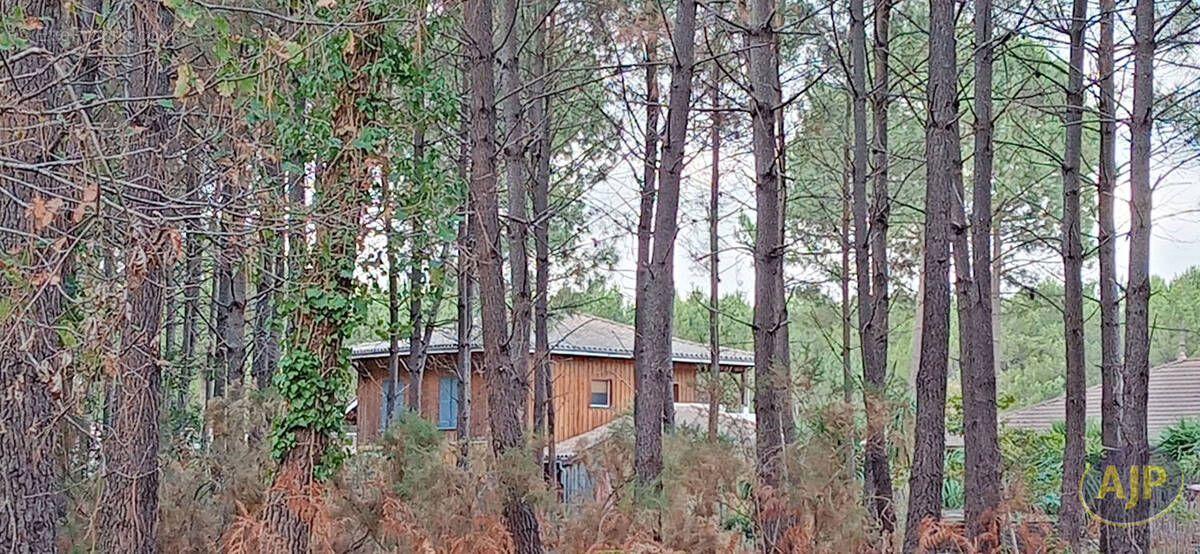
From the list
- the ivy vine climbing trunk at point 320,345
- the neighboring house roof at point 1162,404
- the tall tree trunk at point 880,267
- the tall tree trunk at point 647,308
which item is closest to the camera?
the ivy vine climbing trunk at point 320,345

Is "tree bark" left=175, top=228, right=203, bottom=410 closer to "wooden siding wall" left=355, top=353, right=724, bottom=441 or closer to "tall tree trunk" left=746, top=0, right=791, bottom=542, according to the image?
"wooden siding wall" left=355, top=353, right=724, bottom=441

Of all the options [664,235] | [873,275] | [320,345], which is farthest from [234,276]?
[873,275]

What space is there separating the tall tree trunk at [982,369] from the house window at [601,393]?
10.2m

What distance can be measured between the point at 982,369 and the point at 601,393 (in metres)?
10.8

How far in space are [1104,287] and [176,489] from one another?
23.0ft

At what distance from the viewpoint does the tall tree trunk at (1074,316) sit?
7.68 metres

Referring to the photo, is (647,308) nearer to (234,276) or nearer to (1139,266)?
(234,276)

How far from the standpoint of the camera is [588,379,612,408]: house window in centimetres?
1675

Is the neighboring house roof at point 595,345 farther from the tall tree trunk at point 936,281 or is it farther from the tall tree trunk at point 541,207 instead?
the tall tree trunk at point 936,281

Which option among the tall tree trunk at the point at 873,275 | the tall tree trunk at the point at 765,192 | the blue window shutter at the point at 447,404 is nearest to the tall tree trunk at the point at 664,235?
the tall tree trunk at the point at 765,192

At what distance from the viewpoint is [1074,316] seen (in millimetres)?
7824

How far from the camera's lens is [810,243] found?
48.9ft

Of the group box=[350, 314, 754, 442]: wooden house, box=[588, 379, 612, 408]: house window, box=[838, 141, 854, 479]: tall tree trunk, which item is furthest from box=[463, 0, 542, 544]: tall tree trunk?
box=[588, 379, 612, 408]: house window

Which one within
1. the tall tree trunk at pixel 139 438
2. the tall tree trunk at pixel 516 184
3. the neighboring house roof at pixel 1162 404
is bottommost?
the neighboring house roof at pixel 1162 404
